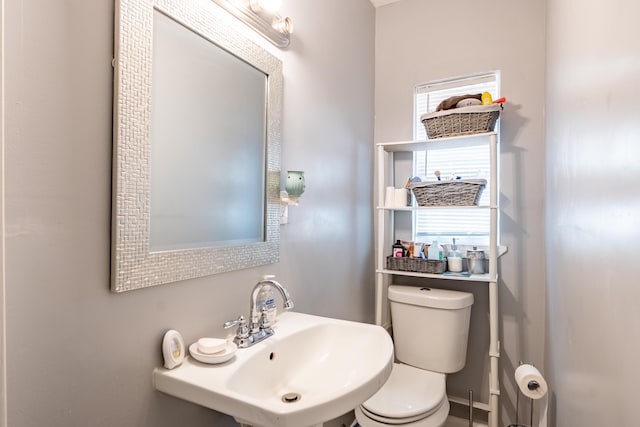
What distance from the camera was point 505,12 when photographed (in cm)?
200

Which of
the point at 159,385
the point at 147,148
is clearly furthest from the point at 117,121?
the point at 159,385

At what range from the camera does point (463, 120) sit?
1841 mm

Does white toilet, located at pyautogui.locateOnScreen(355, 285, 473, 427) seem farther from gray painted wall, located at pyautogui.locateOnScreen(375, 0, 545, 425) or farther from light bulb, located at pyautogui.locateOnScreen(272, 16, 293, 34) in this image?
light bulb, located at pyautogui.locateOnScreen(272, 16, 293, 34)

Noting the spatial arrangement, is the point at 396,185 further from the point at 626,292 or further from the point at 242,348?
the point at 626,292

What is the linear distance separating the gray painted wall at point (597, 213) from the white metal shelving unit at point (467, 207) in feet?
1.24

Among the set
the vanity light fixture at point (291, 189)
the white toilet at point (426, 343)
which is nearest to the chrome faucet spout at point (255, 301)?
the vanity light fixture at point (291, 189)

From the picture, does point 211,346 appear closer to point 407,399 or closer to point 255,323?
point 255,323

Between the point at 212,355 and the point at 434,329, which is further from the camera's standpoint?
the point at 434,329

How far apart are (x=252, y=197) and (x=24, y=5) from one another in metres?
0.76

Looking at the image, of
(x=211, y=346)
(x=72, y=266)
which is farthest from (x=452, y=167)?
(x=72, y=266)

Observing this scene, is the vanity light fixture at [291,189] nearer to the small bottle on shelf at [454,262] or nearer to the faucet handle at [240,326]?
the faucet handle at [240,326]

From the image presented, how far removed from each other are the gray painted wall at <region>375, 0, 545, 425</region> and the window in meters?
0.07

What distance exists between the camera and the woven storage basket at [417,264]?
1931 mm

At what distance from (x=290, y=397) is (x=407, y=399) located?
2.41ft
